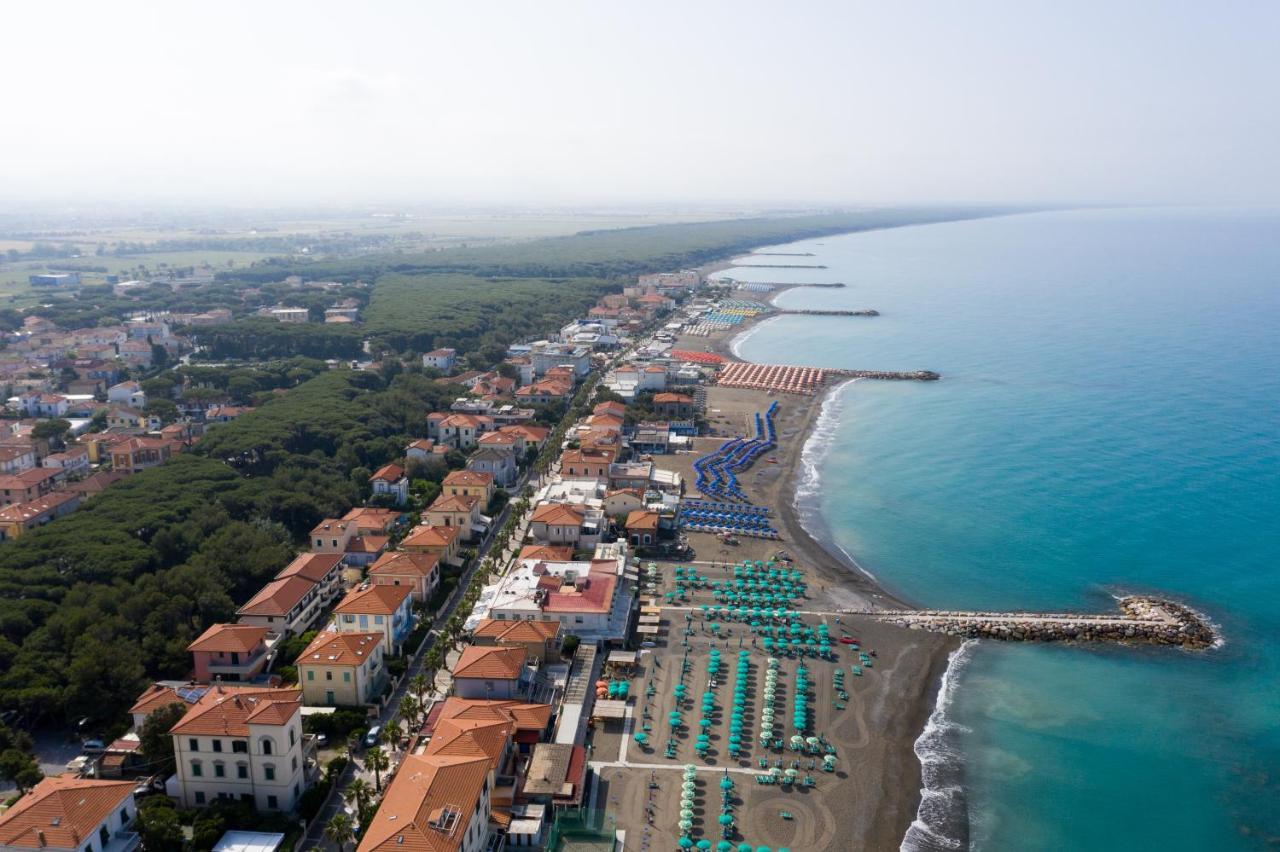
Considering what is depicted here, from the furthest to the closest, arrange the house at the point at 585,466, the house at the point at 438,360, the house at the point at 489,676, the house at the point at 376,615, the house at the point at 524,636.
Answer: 1. the house at the point at 438,360
2. the house at the point at 585,466
3. the house at the point at 376,615
4. the house at the point at 524,636
5. the house at the point at 489,676

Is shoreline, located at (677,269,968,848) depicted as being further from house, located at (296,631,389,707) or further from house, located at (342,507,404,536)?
house, located at (342,507,404,536)

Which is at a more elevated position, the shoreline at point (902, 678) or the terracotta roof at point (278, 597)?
the terracotta roof at point (278, 597)

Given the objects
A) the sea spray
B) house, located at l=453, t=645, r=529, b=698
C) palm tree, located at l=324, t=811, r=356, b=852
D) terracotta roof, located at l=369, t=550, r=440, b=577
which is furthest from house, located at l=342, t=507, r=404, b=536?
the sea spray

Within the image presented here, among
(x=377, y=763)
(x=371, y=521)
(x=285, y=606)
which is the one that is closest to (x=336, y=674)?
(x=377, y=763)

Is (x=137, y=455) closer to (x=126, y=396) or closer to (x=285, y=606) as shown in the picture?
(x=126, y=396)

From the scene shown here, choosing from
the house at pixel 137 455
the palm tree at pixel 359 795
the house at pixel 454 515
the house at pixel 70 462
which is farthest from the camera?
the house at pixel 70 462

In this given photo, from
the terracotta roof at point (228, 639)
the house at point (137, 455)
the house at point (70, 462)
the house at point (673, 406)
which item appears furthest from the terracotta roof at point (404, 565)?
the house at point (673, 406)

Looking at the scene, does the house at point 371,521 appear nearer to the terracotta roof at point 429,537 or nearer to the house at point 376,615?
the terracotta roof at point 429,537
